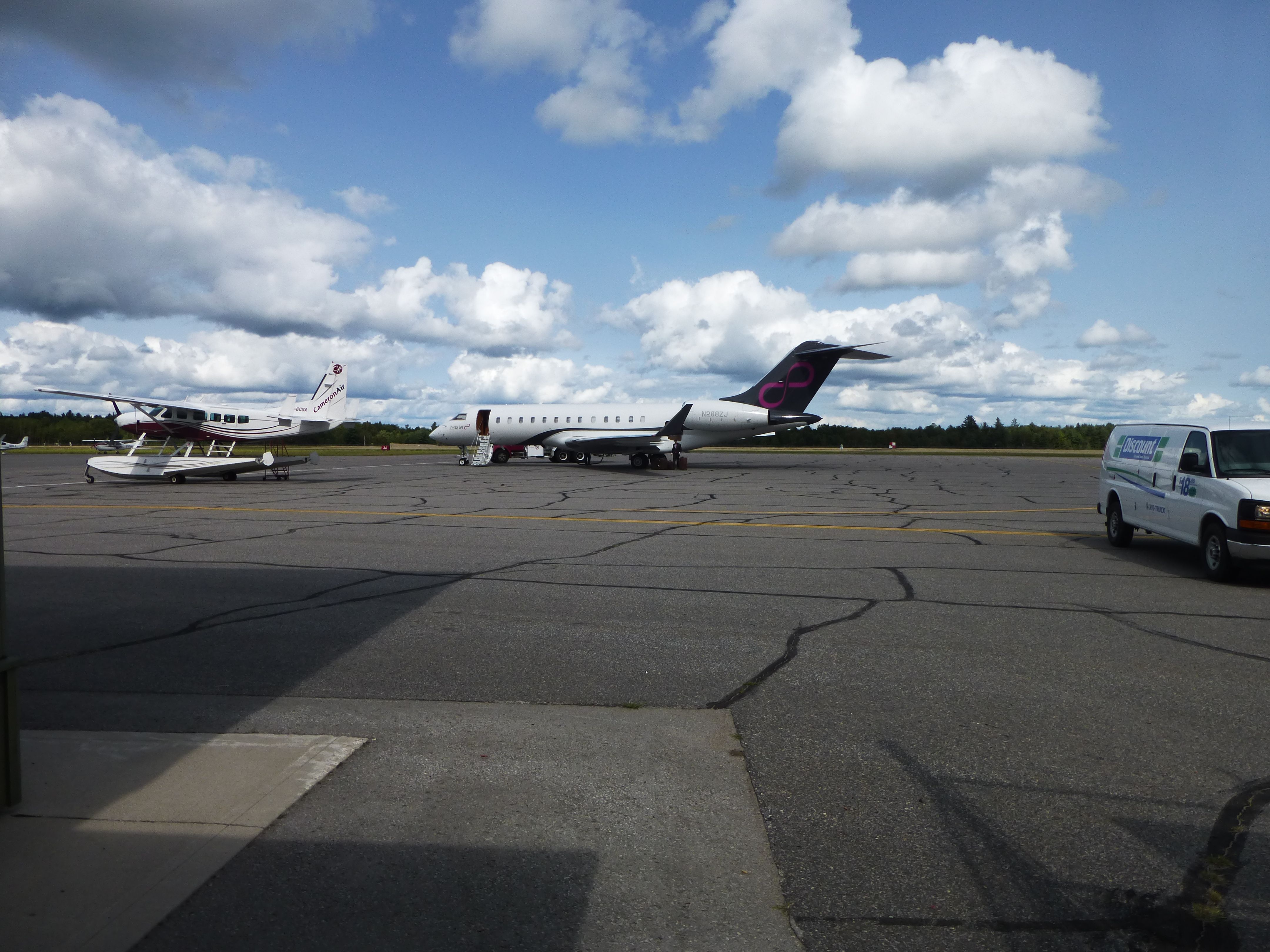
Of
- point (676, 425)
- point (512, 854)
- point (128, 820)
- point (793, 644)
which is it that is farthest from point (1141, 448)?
point (676, 425)

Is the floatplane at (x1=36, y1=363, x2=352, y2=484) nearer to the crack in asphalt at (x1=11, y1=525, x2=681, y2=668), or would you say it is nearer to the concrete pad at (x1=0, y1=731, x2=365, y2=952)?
the crack in asphalt at (x1=11, y1=525, x2=681, y2=668)

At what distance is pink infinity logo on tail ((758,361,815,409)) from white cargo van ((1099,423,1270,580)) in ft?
85.7

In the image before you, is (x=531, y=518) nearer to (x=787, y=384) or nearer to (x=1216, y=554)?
(x=1216, y=554)

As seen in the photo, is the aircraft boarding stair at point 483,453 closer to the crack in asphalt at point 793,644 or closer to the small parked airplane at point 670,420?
the small parked airplane at point 670,420

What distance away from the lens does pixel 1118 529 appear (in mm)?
13125

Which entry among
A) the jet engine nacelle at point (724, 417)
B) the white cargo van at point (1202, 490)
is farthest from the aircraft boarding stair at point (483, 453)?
the white cargo van at point (1202, 490)

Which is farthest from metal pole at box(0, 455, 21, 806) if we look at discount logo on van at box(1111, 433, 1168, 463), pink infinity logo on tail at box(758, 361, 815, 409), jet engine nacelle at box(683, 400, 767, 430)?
pink infinity logo on tail at box(758, 361, 815, 409)

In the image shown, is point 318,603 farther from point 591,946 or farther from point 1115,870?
point 1115,870

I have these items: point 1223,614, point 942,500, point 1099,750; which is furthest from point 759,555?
point 942,500

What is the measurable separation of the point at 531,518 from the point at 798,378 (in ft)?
83.0

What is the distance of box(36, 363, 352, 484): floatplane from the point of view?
25609 mm

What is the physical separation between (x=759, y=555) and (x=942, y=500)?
11763 mm

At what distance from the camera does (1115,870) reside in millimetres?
3379

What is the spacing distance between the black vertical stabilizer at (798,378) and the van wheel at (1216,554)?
2894cm
